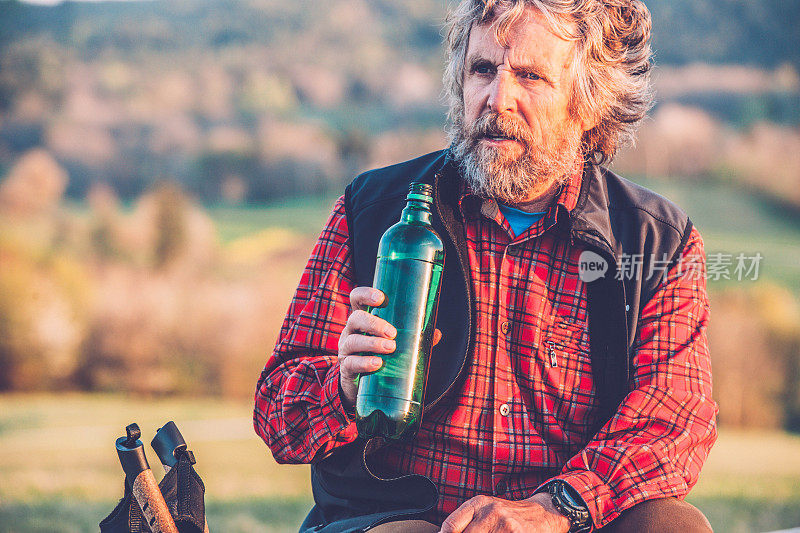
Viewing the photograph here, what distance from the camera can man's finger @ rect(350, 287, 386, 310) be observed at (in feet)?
5.61

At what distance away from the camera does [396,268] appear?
5.81 feet

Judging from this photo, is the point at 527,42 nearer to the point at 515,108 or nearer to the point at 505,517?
the point at 515,108

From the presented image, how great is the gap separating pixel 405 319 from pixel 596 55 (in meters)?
1.03

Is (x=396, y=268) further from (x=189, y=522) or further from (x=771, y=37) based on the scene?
(x=771, y=37)

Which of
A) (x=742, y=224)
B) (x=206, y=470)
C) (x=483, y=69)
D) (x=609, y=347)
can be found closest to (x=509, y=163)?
(x=483, y=69)

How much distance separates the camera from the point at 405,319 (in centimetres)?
174

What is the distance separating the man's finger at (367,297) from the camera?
5.61 ft

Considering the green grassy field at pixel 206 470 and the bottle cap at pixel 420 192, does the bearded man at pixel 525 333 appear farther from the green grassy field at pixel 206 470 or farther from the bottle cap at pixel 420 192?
the green grassy field at pixel 206 470

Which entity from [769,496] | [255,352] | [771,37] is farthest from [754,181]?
[255,352]

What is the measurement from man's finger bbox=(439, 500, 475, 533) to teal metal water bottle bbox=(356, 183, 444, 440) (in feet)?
0.65

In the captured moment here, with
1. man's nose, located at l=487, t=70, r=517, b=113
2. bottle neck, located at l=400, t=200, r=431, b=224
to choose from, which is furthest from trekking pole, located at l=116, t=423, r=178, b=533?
man's nose, located at l=487, t=70, r=517, b=113

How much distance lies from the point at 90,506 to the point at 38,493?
0.51m

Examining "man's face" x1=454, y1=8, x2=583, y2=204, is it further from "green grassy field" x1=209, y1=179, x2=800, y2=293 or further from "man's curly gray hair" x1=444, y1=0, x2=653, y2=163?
"green grassy field" x1=209, y1=179, x2=800, y2=293

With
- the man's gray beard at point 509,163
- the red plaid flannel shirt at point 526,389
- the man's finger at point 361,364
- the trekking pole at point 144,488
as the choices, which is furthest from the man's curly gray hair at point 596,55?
the trekking pole at point 144,488
